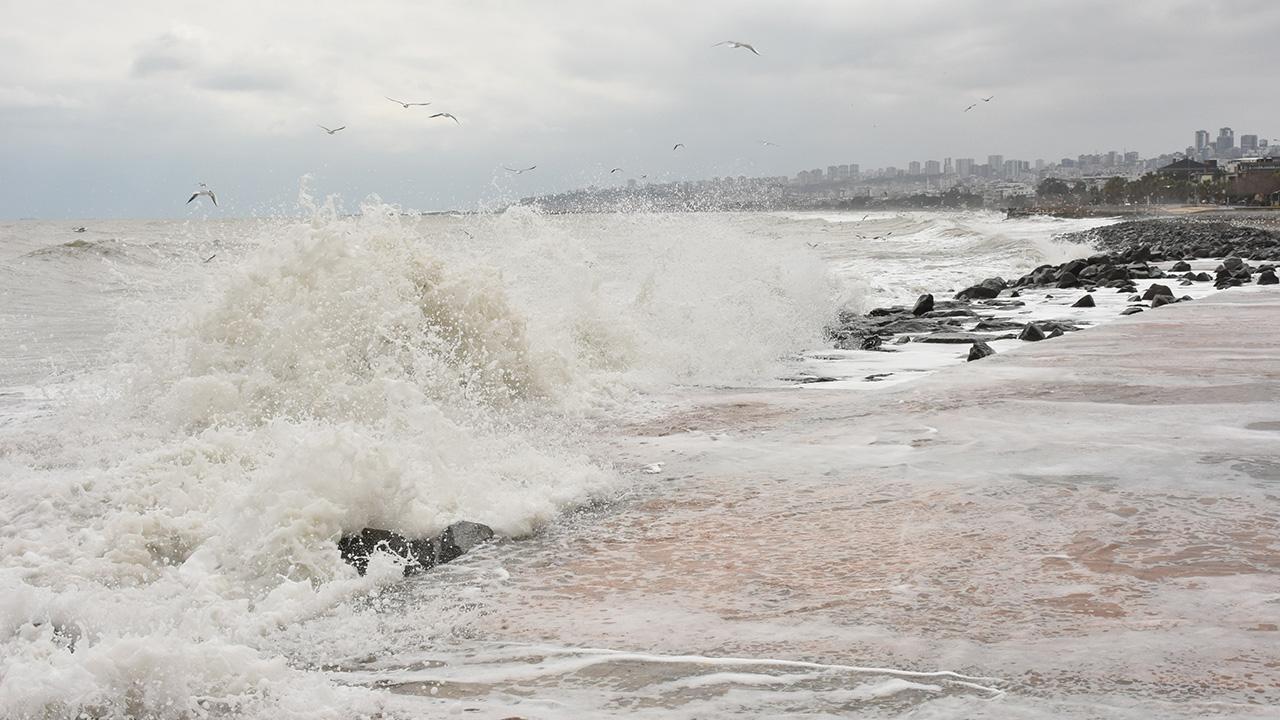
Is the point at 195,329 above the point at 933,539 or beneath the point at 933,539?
above

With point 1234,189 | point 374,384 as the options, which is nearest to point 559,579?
point 374,384

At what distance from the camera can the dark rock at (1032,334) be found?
1122 centimetres

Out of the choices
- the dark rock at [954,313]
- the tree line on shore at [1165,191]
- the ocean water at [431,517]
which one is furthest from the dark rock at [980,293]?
the tree line on shore at [1165,191]

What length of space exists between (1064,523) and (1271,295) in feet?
39.9

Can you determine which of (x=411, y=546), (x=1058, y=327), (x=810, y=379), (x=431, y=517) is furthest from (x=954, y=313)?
(x=411, y=546)

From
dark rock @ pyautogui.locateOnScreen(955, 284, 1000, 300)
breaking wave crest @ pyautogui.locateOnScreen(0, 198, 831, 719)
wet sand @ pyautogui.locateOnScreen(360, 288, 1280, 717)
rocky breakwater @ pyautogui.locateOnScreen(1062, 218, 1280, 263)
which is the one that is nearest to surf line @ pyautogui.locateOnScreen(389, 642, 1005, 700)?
wet sand @ pyautogui.locateOnScreen(360, 288, 1280, 717)

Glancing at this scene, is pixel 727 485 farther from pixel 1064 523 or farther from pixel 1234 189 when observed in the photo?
pixel 1234 189

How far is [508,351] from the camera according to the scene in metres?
9.12

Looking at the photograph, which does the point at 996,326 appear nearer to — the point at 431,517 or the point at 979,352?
the point at 979,352

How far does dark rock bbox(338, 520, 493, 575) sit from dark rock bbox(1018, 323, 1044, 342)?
8.27 metres

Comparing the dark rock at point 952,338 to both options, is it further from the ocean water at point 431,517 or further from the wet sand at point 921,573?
the wet sand at point 921,573

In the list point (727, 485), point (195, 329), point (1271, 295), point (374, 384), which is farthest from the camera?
point (1271, 295)

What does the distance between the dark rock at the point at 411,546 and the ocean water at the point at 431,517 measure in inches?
3.5

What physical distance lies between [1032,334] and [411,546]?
340 inches
